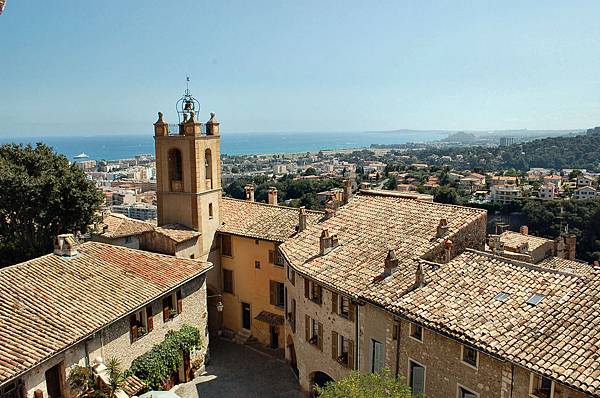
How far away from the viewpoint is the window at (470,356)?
48.1ft

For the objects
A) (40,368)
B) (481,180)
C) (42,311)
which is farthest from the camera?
(481,180)

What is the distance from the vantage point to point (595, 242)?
71.5 meters

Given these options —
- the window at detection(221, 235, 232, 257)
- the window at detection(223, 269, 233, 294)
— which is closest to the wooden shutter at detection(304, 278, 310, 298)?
the window at detection(221, 235, 232, 257)

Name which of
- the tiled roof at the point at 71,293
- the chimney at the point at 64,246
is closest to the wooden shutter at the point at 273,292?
the tiled roof at the point at 71,293

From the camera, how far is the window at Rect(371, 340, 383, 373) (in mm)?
18250

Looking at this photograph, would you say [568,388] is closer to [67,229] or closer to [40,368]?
[40,368]

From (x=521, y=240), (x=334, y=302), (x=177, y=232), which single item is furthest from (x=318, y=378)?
(x=521, y=240)

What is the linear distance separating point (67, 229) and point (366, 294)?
19.4m

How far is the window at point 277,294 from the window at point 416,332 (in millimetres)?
12866

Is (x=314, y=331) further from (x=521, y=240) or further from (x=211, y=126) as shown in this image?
(x=521, y=240)

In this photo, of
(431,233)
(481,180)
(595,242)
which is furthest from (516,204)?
(431,233)

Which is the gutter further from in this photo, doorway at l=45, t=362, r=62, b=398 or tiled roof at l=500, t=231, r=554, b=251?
tiled roof at l=500, t=231, r=554, b=251

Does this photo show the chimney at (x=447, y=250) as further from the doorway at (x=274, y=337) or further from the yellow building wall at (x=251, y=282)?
the doorway at (x=274, y=337)

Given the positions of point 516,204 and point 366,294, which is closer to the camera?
point 366,294
